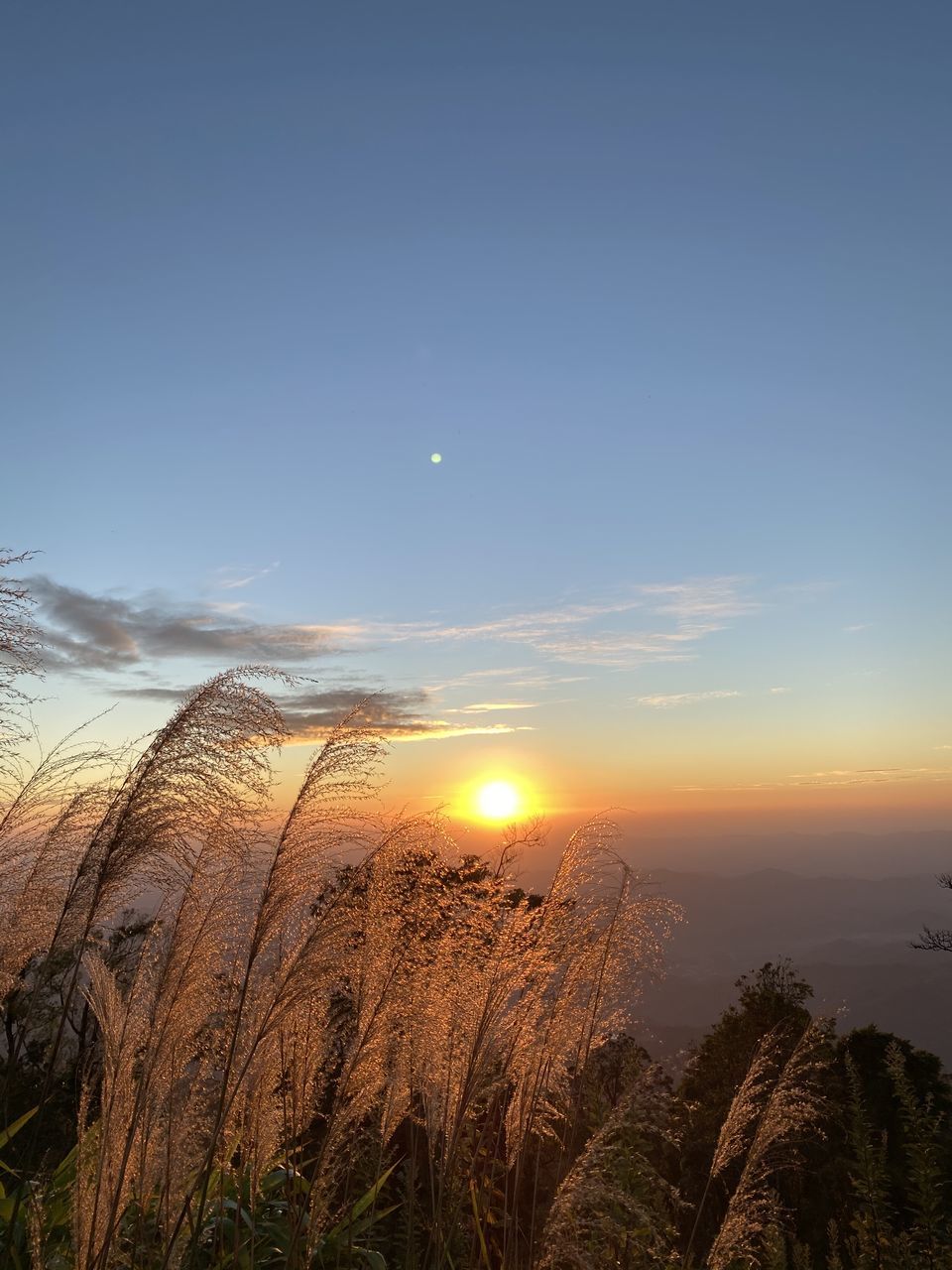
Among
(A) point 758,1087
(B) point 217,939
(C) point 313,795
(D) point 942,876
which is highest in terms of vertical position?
(C) point 313,795

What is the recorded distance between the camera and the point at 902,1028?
608ft

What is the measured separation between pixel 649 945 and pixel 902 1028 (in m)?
222

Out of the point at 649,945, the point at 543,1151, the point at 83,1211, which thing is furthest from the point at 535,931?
the point at 543,1151

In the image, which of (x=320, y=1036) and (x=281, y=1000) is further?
(x=320, y=1036)

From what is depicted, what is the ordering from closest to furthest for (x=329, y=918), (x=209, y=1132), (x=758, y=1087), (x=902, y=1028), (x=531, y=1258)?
(x=329, y=918) < (x=531, y=1258) < (x=209, y=1132) < (x=758, y=1087) < (x=902, y=1028)

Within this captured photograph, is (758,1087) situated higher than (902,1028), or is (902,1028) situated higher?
(758,1087)

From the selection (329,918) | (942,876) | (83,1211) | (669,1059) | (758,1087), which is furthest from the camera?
(942,876)

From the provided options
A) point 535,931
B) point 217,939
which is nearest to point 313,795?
point 217,939

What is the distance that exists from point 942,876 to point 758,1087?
85.5 ft

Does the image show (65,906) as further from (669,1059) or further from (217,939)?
(669,1059)

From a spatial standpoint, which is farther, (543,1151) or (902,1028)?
(902,1028)

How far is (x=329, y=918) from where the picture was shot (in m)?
3.30

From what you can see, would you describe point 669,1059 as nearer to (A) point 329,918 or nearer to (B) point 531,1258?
(B) point 531,1258

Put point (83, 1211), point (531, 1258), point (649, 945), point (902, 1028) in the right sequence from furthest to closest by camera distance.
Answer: point (902, 1028) < point (649, 945) < point (531, 1258) < point (83, 1211)
